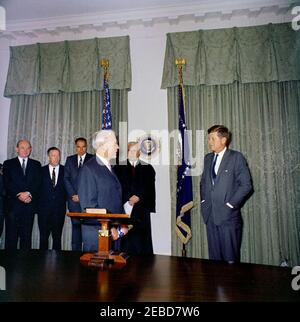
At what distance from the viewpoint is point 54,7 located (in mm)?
4891

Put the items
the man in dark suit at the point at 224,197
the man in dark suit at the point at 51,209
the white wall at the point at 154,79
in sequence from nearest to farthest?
the man in dark suit at the point at 224,197 → the man in dark suit at the point at 51,209 → the white wall at the point at 154,79

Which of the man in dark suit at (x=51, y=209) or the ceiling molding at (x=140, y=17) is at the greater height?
the ceiling molding at (x=140, y=17)

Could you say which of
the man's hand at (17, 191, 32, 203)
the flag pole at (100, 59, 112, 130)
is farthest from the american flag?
the man's hand at (17, 191, 32, 203)

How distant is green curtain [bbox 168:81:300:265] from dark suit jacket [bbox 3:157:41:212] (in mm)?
2184

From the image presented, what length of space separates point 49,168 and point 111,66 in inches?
82.1

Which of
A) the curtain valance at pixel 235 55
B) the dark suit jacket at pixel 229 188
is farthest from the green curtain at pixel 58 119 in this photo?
the dark suit jacket at pixel 229 188

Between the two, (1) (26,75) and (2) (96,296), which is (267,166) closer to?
(2) (96,296)

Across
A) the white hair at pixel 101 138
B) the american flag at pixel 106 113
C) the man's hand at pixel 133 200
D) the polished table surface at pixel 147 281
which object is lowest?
the polished table surface at pixel 147 281

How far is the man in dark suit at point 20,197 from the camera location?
422 centimetres

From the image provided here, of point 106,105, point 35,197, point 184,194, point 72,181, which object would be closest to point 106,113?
point 106,105

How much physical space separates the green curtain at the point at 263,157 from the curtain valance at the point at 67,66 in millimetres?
1622

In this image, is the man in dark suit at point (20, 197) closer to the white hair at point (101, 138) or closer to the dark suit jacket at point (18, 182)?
the dark suit jacket at point (18, 182)

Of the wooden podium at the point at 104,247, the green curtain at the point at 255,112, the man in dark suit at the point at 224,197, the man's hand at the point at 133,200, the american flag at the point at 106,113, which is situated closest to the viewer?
the wooden podium at the point at 104,247

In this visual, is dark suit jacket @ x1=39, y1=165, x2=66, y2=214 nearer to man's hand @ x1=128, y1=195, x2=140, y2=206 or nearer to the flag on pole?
man's hand @ x1=128, y1=195, x2=140, y2=206
